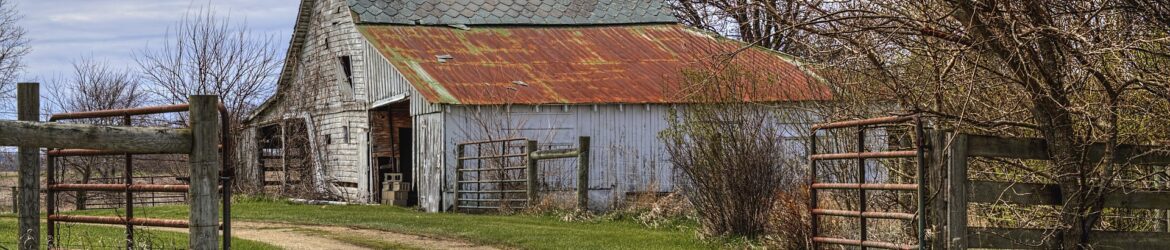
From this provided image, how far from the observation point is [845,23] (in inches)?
388

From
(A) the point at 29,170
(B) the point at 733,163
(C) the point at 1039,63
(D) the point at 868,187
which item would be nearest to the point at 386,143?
(B) the point at 733,163

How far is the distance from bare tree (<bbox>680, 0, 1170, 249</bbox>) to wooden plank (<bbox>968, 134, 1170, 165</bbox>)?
0.22 feet

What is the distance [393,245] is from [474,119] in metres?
9.02

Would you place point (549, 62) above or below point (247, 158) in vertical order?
above

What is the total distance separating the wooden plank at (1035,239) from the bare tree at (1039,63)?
109 mm

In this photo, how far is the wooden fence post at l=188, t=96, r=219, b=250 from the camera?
8.92 m

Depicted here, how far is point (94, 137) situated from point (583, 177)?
41.5 ft

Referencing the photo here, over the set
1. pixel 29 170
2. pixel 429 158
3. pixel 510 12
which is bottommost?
pixel 429 158

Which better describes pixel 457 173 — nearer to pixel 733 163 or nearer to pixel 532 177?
pixel 532 177

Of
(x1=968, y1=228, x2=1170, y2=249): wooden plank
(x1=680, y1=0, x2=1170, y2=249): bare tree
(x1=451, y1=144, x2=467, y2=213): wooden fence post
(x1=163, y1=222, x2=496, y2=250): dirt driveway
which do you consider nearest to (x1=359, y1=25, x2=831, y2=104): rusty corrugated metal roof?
(x1=451, y1=144, x2=467, y2=213): wooden fence post

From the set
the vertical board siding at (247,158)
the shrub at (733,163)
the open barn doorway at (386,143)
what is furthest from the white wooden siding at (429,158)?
the shrub at (733,163)

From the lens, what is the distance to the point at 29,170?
1116 cm

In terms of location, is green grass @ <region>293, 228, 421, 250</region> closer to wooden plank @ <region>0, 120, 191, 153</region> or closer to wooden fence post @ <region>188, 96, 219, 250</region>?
wooden fence post @ <region>188, 96, 219, 250</region>

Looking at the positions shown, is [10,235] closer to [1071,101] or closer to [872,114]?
[872,114]
